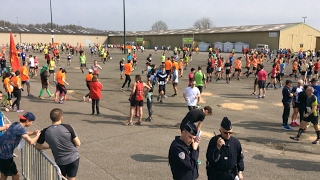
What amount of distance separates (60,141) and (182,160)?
1913mm

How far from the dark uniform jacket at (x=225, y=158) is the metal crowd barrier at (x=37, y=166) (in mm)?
2015

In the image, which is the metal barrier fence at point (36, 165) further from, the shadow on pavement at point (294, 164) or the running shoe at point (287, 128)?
the running shoe at point (287, 128)

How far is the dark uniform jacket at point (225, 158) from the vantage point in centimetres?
377

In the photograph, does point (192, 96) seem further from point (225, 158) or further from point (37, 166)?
point (37, 166)

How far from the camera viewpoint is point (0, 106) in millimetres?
11523

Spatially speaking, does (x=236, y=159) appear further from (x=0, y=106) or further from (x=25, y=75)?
(x=25, y=75)

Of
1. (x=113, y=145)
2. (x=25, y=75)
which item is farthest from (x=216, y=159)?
(x=25, y=75)

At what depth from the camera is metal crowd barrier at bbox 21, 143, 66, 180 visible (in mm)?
3883

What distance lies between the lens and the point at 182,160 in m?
3.37

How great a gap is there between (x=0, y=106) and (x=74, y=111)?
3.21m

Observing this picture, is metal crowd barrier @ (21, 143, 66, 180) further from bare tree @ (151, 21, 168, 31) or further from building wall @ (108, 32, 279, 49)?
bare tree @ (151, 21, 168, 31)

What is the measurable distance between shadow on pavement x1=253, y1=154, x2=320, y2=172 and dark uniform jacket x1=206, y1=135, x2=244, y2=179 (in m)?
3.10

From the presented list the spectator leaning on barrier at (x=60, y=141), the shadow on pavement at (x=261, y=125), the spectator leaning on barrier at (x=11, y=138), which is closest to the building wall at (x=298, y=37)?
the shadow on pavement at (x=261, y=125)

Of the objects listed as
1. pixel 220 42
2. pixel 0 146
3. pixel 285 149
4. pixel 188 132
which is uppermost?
pixel 220 42
